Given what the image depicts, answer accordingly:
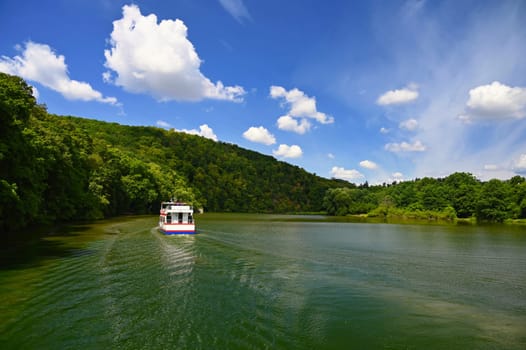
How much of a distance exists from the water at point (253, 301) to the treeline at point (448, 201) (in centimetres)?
8634

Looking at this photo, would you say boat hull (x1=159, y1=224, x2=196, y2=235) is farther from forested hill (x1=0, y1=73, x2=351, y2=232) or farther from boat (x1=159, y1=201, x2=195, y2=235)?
forested hill (x1=0, y1=73, x2=351, y2=232)

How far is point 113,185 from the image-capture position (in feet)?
259

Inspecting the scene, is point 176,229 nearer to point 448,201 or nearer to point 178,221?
point 178,221

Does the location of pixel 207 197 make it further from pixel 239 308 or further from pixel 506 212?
pixel 239 308

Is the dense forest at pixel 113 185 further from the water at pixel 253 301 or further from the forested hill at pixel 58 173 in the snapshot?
the water at pixel 253 301

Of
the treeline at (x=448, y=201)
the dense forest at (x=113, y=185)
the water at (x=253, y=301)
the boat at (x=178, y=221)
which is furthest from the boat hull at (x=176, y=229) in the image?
the treeline at (x=448, y=201)

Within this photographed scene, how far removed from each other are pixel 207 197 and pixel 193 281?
15664cm

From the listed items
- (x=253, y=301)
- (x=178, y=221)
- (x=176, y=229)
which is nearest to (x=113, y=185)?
(x=178, y=221)

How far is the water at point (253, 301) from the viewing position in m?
10.8

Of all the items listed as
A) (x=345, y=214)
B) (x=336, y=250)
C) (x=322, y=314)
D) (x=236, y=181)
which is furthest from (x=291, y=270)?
(x=236, y=181)

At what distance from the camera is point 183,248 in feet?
96.6

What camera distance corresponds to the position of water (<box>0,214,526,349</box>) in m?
10.8

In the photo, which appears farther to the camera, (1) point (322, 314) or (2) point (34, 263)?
(2) point (34, 263)

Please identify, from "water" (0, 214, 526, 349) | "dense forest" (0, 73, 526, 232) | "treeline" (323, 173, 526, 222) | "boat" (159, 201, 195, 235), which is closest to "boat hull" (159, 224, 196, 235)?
"boat" (159, 201, 195, 235)
